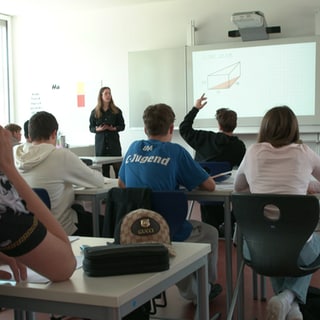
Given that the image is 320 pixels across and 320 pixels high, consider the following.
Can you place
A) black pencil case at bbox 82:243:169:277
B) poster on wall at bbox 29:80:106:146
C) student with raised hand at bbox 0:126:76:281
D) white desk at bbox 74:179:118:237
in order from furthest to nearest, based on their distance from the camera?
poster on wall at bbox 29:80:106:146 < white desk at bbox 74:179:118:237 < black pencil case at bbox 82:243:169:277 < student with raised hand at bbox 0:126:76:281

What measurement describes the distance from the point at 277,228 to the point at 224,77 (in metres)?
5.24

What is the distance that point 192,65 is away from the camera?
7547 mm

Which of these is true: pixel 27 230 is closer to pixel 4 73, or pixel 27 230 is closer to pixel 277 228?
pixel 277 228

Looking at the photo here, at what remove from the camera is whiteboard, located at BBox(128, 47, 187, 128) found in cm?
763

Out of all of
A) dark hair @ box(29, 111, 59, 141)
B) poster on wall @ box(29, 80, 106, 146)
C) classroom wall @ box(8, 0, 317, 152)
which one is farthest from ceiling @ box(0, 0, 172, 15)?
dark hair @ box(29, 111, 59, 141)

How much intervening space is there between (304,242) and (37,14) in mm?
7358

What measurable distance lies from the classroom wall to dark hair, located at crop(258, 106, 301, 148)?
192 inches

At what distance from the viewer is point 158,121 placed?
2939 mm

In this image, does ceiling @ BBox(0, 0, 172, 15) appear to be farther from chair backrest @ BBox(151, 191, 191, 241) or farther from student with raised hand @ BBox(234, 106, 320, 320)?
chair backrest @ BBox(151, 191, 191, 241)

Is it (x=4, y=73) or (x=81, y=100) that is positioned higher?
(x=4, y=73)

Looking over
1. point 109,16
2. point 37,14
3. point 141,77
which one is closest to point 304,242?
point 141,77

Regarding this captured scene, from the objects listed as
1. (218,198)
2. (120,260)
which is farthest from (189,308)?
(120,260)

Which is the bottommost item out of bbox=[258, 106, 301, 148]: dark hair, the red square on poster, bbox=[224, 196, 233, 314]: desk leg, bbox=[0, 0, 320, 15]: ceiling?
bbox=[224, 196, 233, 314]: desk leg

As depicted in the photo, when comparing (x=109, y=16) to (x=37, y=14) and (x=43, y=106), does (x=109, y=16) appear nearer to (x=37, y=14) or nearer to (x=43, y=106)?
(x=37, y=14)
